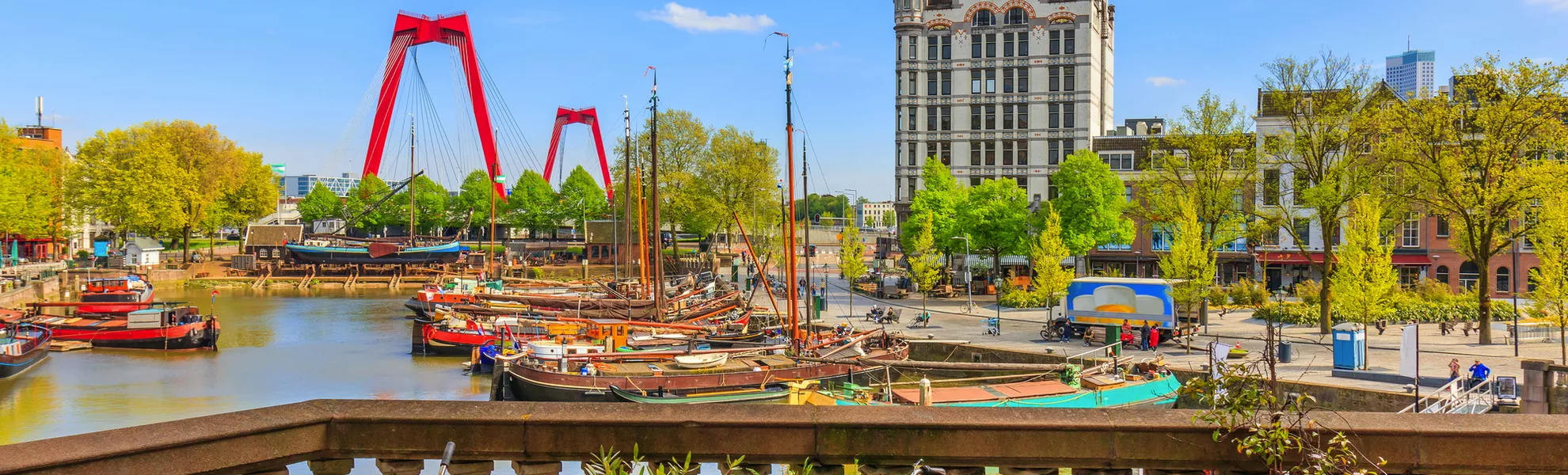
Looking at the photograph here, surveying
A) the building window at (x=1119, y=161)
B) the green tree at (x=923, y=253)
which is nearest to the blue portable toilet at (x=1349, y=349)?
the green tree at (x=923, y=253)

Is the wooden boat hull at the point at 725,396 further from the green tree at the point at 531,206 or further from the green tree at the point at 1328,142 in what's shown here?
the green tree at the point at 531,206

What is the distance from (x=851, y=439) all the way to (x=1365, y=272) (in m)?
32.3

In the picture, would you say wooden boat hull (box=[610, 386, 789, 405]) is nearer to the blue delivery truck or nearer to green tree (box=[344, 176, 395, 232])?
the blue delivery truck

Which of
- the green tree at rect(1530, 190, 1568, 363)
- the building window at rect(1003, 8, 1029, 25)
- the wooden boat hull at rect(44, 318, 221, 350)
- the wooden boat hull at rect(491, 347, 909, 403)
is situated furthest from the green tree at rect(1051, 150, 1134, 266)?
the wooden boat hull at rect(44, 318, 221, 350)

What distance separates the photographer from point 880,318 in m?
43.2

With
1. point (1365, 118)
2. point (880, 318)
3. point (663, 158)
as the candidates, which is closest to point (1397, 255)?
point (1365, 118)

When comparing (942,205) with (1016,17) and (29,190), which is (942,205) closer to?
(1016,17)

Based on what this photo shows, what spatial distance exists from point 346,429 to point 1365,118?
37959 millimetres

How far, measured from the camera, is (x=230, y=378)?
1432 inches

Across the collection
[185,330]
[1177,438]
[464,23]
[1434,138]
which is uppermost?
[464,23]

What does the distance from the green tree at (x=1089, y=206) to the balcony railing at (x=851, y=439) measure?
50.9 m

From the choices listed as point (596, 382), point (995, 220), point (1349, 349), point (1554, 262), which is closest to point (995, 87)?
point (995, 220)

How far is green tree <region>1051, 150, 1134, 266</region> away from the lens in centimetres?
5519

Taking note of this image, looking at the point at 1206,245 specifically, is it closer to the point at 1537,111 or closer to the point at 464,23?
the point at 1537,111
